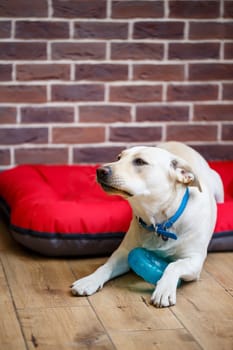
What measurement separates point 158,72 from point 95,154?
58cm

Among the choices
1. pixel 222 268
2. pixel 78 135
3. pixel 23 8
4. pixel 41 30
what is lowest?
pixel 222 268

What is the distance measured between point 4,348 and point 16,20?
219 cm

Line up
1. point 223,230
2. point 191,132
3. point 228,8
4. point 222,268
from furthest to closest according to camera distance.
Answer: point 191,132
point 228,8
point 223,230
point 222,268

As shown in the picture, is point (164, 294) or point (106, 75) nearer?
point (164, 294)

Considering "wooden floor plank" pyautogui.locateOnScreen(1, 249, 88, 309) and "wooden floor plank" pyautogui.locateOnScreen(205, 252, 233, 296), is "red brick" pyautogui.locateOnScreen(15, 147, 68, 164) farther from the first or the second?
"wooden floor plank" pyautogui.locateOnScreen(205, 252, 233, 296)

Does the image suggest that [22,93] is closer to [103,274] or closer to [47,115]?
[47,115]

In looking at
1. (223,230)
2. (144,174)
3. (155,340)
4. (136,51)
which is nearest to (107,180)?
Answer: (144,174)

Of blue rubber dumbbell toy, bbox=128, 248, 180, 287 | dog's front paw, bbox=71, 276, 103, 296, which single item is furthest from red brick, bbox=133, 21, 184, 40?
dog's front paw, bbox=71, 276, 103, 296

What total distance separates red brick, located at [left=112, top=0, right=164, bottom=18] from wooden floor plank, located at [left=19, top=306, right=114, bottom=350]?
1.99 meters

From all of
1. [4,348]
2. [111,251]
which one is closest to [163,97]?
[111,251]

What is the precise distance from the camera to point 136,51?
13.7ft

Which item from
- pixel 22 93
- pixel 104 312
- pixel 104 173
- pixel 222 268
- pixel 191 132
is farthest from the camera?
pixel 191 132

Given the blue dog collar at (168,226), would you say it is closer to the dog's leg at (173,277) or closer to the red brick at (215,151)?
the dog's leg at (173,277)

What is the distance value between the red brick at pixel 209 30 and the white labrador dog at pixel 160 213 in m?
1.45
